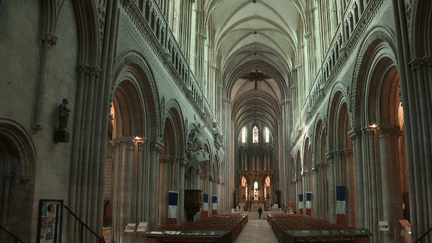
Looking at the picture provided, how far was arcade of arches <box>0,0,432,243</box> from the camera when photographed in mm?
8414

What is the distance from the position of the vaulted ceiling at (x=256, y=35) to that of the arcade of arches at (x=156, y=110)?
5057 millimetres

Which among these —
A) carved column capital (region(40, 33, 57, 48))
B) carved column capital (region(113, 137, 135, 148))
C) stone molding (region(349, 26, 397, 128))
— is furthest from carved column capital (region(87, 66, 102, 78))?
stone molding (region(349, 26, 397, 128))

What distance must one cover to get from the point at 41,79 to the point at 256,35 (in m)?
33.5

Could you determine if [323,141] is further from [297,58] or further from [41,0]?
[41,0]

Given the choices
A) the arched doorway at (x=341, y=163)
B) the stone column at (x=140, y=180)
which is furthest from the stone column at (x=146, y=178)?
the arched doorway at (x=341, y=163)

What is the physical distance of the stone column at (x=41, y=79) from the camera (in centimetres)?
851

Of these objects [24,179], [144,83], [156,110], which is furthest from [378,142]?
[24,179]

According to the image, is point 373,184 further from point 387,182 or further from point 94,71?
point 94,71

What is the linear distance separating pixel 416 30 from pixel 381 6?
2.98m

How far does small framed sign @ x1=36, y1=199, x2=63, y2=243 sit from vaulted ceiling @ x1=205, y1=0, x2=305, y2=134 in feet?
80.4

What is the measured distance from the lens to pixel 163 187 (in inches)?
802

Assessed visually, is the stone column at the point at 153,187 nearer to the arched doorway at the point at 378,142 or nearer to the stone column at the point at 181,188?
the stone column at the point at 181,188

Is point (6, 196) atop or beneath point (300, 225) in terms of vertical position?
atop

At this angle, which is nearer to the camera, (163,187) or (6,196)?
(6,196)
